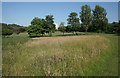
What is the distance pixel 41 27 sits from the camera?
7462 centimetres

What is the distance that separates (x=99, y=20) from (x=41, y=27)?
23562 mm

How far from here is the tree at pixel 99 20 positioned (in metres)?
81.0

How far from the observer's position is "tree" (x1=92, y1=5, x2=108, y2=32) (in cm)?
8100

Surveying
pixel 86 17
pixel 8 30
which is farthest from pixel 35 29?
pixel 86 17

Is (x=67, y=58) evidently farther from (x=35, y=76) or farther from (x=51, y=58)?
(x=35, y=76)

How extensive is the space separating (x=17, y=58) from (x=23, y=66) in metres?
1.80

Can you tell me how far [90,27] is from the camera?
83.8m

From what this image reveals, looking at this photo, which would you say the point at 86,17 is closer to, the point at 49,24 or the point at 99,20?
the point at 99,20

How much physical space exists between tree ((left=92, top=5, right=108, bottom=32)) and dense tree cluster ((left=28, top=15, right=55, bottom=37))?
670 inches

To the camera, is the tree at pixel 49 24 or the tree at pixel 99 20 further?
the tree at pixel 99 20

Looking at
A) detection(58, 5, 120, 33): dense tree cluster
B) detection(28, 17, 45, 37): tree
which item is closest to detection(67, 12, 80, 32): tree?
detection(58, 5, 120, 33): dense tree cluster

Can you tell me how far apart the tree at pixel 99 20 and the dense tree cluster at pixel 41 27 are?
1702 cm

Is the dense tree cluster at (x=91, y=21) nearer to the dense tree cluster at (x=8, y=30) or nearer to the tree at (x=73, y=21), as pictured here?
the tree at (x=73, y=21)

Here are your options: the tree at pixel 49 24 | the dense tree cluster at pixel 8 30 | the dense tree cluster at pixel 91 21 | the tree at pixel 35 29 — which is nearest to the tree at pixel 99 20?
the dense tree cluster at pixel 91 21
